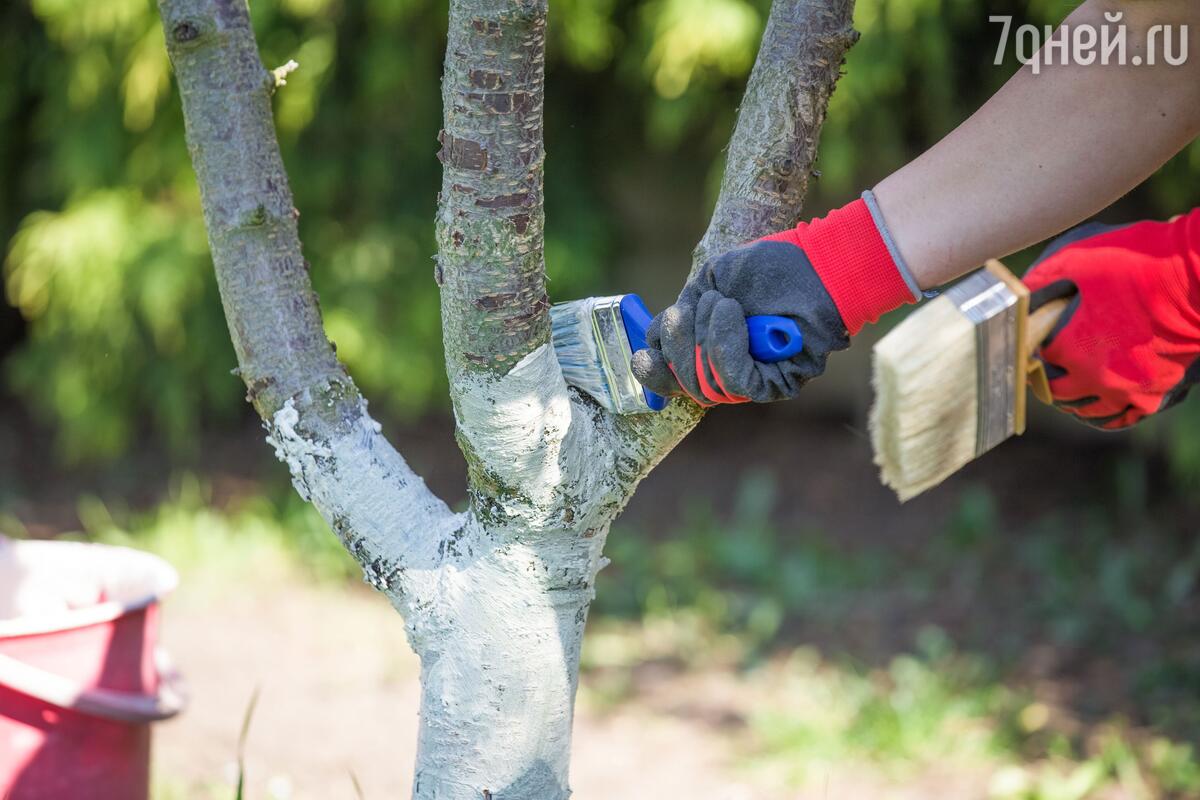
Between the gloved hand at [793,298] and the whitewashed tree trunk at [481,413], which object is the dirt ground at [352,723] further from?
the gloved hand at [793,298]

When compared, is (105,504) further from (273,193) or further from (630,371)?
(630,371)

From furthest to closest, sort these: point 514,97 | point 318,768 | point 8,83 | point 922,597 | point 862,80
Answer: point 8,83
point 922,597
point 862,80
point 318,768
point 514,97

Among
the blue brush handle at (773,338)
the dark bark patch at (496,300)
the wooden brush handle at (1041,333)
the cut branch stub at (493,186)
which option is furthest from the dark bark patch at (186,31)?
the wooden brush handle at (1041,333)

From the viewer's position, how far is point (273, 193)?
1.48m

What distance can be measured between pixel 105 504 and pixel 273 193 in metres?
3.53

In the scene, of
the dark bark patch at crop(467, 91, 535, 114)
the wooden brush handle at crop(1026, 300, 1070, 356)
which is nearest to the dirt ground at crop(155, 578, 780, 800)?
the wooden brush handle at crop(1026, 300, 1070, 356)

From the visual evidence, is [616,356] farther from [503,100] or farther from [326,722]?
[326,722]

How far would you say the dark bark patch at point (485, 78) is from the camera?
3.92ft

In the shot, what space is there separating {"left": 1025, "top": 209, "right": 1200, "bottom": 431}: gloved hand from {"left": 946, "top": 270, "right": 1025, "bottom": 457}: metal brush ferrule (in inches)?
8.5

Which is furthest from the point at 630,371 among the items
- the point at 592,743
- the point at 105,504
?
the point at 105,504

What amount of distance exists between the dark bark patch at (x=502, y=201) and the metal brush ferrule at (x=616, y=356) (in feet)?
0.60


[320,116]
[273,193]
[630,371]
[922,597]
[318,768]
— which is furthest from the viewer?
[320,116]

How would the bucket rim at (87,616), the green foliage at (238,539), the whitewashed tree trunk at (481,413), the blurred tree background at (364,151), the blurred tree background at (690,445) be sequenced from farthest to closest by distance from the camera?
the green foliage at (238,539) < the blurred tree background at (364,151) < the blurred tree background at (690,445) < the bucket rim at (87,616) < the whitewashed tree trunk at (481,413)

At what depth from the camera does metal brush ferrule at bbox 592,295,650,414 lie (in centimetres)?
137
